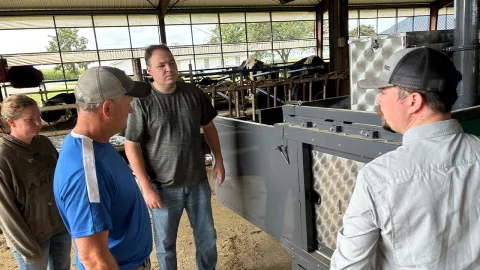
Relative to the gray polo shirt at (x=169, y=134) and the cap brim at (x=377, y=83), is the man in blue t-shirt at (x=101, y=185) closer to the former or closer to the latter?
the gray polo shirt at (x=169, y=134)

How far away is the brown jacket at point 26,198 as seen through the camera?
5.87ft

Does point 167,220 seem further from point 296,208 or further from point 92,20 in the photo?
point 92,20

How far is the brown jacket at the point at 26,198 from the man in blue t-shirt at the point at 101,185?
2.53ft

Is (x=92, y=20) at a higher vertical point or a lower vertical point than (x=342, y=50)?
higher

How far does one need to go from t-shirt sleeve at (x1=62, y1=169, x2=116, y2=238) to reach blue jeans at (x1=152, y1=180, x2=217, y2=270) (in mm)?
1075

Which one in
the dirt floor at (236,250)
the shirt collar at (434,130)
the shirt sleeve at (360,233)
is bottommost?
the dirt floor at (236,250)

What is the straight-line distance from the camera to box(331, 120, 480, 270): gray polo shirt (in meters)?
0.83

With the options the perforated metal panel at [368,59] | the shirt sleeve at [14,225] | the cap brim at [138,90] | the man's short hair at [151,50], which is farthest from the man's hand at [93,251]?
the perforated metal panel at [368,59]

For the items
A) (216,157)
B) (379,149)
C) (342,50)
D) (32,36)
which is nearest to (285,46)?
(342,50)

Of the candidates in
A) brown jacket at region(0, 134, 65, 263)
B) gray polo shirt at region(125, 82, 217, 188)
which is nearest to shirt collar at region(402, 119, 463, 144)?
gray polo shirt at region(125, 82, 217, 188)

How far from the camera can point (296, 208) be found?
78.2 inches

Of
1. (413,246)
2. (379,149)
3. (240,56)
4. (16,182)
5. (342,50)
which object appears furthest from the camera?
(240,56)

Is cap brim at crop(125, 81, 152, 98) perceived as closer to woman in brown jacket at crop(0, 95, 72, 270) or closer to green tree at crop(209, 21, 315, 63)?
woman in brown jacket at crop(0, 95, 72, 270)

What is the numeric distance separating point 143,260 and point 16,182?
0.92 metres
